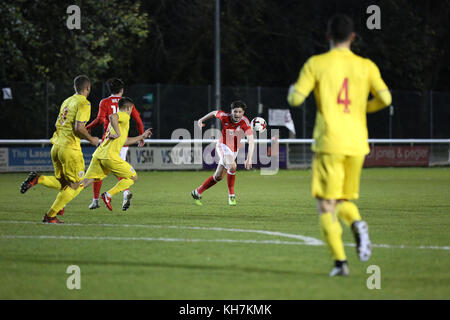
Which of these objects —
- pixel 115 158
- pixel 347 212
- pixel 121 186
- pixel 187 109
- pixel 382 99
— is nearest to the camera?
pixel 347 212

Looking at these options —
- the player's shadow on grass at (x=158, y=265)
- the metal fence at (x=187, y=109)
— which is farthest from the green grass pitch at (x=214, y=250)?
the metal fence at (x=187, y=109)

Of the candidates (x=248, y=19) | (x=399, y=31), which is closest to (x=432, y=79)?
(x=399, y=31)

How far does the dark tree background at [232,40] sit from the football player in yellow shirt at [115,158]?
1894 centimetres

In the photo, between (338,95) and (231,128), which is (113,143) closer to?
(231,128)

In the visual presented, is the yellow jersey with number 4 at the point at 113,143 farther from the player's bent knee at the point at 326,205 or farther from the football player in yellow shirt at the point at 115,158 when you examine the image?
the player's bent knee at the point at 326,205

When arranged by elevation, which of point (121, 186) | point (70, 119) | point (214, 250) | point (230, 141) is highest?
point (70, 119)

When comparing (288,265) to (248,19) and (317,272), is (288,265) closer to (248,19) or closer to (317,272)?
(317,272)

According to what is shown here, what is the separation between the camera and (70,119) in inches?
456

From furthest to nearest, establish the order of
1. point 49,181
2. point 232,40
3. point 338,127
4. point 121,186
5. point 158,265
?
point 232,40
point 121,186
point 49,181
point 158,265
point 338,127

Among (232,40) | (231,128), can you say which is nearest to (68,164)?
(231,128)

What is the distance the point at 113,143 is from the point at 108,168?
0.40 meters

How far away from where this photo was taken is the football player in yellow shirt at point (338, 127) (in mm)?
7250

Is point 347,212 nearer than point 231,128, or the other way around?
point 347,212

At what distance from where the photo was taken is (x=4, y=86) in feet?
97.0
